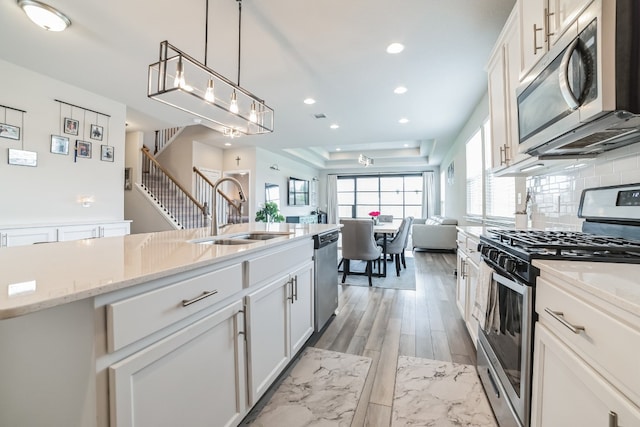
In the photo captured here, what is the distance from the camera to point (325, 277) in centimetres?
261

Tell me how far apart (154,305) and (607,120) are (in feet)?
6.02

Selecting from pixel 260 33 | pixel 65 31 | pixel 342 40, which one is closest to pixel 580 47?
pixel 342 40

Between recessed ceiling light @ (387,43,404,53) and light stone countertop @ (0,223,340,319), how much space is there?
7.61 ft

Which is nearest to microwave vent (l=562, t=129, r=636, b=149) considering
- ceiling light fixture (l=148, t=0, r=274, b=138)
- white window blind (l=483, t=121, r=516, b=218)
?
white window blind (l=483, t=121, r=516, b=218)

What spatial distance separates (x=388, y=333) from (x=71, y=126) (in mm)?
4743

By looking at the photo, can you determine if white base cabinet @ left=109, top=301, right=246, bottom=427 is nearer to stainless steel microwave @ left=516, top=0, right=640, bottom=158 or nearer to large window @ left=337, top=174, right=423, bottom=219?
stainless steel microwave @ left=516, top=0, right=640, bottom=158

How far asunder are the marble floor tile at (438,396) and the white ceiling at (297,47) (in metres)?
2.71

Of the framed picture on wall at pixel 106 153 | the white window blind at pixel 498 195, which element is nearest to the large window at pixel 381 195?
the white window blind at pixel 498 195

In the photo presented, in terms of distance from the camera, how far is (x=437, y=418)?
1561 mm

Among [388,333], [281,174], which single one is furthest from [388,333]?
[281,174]

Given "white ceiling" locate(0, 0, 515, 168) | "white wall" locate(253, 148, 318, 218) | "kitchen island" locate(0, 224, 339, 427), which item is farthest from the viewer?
"white wall" locate(253, 148, 318, 218)

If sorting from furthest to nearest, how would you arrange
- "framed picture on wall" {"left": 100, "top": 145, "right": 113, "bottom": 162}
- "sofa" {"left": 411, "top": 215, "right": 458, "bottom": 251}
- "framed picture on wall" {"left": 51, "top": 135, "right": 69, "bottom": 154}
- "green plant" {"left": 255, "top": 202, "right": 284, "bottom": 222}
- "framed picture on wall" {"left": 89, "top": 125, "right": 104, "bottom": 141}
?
"green plant" {"left": 255, "top": 202, "right": 284, "bottom": 222} → "sofa" {"left": 411, "top": 215, "right": 458, "bottom": 251} → "framed picture on wall" {"left": 100, "top": 145, "right": 113, "bottom": 162} → "framed picture on wall" {"left": 89, "top": 125, "right": 104, "bottom": 141} → "framed picture on wall" {"left": 51, "top": 135, "right": 69, "bottom": 154}

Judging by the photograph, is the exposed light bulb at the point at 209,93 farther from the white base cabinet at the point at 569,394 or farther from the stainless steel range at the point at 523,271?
the white base cabinet at the point at 569,394

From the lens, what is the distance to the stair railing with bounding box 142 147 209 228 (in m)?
6.45
